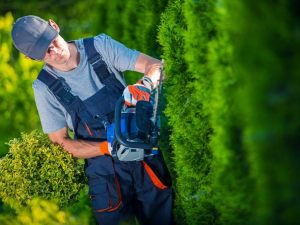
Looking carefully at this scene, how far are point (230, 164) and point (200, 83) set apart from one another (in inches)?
25.0

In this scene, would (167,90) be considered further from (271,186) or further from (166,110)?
(271,186)

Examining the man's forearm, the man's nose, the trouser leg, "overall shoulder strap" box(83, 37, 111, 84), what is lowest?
the trouser leg

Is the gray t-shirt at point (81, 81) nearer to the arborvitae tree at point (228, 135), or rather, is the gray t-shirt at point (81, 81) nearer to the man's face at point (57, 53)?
the man's face at point (57, 53)

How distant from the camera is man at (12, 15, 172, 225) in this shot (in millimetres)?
3492

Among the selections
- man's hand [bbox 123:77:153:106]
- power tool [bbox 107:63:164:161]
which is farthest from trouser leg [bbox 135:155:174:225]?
man's hand [bbox 123:77:153:106]

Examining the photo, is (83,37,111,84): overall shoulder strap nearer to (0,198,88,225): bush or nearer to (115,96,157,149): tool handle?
(115,96,157,149): tool handle

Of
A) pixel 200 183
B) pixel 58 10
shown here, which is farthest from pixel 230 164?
pixel 58 10

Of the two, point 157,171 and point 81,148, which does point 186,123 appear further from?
point 81,148

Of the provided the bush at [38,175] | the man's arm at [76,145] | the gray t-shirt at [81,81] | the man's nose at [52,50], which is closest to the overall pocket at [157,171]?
the man's arm at [76,145]

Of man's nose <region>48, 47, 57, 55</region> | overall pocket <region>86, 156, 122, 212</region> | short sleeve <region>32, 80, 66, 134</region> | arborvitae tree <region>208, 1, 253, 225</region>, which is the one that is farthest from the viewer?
overall pocket <region>86, 156, 122, 212</region>

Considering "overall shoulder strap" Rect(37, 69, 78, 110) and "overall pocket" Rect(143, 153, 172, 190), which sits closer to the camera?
"overall shoulder strap" Rect(37, 69, 78, 110)

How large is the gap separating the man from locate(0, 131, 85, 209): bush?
117mm

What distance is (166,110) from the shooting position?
3.75m

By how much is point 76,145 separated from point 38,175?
431 mm
